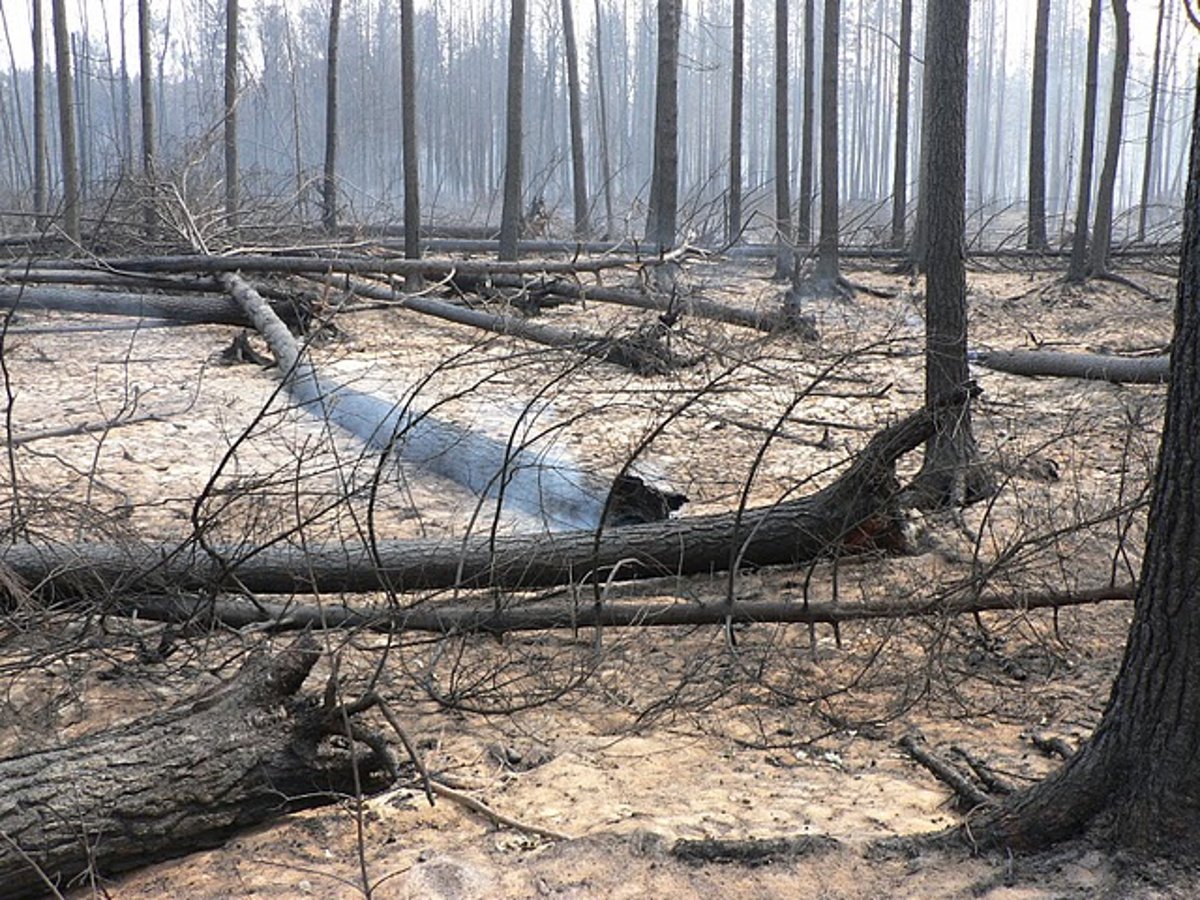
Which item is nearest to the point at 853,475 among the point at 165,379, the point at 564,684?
the point at 564,684

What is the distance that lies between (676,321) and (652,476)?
297 centimetres

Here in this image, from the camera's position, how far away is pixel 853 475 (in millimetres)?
5602

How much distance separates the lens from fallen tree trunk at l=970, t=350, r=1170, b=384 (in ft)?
29.3

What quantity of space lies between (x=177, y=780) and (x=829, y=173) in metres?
13.1

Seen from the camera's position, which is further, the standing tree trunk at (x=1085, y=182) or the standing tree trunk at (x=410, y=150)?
the standing tree trunk at (x=1085, y=182)

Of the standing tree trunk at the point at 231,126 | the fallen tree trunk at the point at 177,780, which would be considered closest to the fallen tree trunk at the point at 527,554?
the fallen tree trunk at the point at 177,780

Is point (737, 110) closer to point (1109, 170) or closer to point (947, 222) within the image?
point (1109, 170)

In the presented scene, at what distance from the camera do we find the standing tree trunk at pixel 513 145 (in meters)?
14.4

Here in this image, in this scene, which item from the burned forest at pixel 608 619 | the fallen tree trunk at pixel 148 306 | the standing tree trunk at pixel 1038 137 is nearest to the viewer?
the burned forest at pixel 608 619

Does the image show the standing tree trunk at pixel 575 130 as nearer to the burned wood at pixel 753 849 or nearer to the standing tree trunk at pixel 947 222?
the standing tree trunk at pixel 947 222

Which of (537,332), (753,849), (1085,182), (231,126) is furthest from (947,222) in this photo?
(231,126)

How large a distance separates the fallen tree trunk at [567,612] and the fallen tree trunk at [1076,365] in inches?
170

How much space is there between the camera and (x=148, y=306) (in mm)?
11617

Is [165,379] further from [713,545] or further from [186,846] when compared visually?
[186,846]
